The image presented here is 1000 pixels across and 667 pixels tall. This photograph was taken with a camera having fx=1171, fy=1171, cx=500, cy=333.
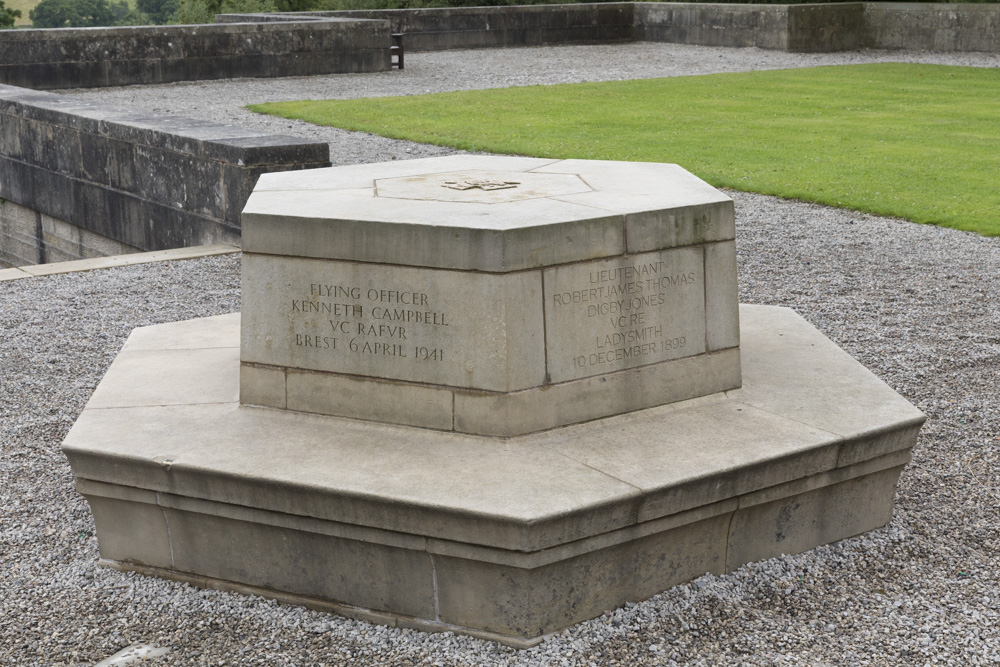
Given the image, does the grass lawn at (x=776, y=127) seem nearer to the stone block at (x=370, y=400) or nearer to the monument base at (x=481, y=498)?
the monument base at (x=481, y=498)

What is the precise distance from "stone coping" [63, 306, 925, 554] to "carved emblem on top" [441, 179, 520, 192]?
1.21 metres

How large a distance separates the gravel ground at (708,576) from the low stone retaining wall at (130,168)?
103cm

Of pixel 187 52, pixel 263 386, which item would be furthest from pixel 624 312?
pixel 187 52

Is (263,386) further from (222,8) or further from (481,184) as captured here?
(222,8)

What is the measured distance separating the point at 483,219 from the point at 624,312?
0.68 meters

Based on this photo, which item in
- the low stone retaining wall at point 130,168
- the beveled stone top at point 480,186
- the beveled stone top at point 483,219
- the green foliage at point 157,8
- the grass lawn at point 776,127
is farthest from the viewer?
the green foliage at point 157,8

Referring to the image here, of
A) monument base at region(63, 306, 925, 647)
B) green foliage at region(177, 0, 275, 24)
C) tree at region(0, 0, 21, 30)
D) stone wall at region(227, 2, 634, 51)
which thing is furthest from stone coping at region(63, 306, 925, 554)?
tree at region(0, 0, 21, 30)

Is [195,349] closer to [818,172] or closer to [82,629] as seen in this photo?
[82,629]

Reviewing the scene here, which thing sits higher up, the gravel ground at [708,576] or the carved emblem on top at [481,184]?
the carved emblem on top at [481,184]

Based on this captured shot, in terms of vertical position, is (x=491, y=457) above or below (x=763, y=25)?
below

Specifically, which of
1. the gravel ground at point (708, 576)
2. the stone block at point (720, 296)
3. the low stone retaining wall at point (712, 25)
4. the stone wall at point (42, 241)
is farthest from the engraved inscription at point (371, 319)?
the low stone retaining wall at point (712, 25)

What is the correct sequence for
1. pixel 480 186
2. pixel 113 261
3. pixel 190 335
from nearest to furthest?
1. pixel 480 186
2. pixel 190 335
3. pixel 113 261

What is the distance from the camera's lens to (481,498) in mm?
3934

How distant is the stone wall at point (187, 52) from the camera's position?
65.1ft
